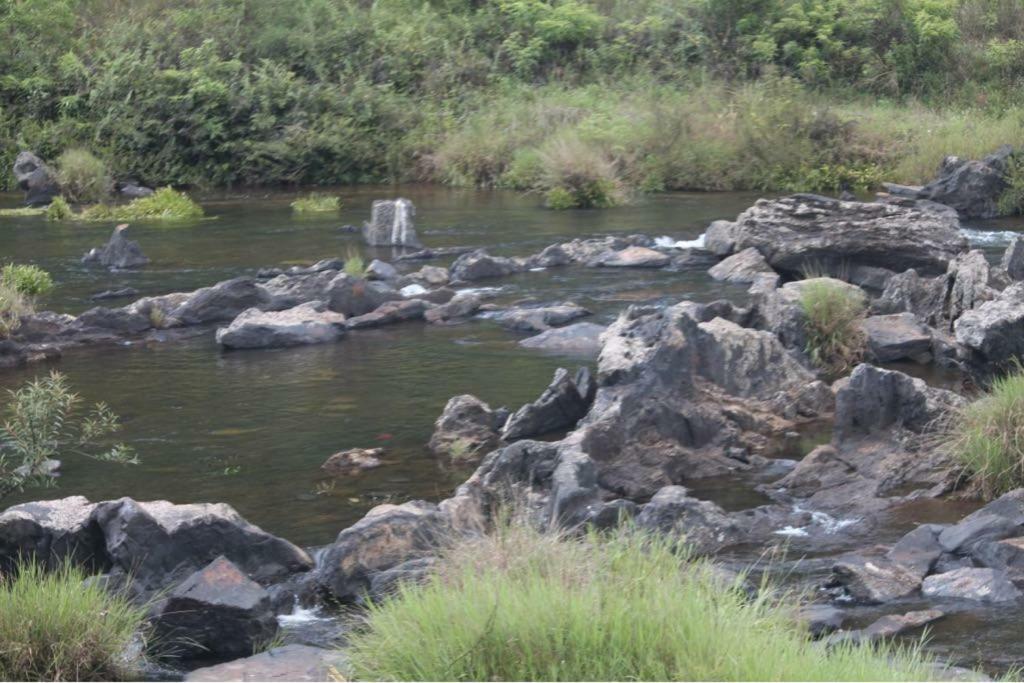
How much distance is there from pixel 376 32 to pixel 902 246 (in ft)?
73.1

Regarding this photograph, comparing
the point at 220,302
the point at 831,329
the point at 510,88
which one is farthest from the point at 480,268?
the point at 510,88

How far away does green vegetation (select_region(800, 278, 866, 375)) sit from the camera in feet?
42.8

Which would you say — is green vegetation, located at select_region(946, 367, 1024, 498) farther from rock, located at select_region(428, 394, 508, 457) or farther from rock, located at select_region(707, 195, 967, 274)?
rock, located at select_region(707, 195, 967, 274)

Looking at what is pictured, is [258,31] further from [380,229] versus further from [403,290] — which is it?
[403,290]

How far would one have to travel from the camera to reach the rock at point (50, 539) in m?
7.97

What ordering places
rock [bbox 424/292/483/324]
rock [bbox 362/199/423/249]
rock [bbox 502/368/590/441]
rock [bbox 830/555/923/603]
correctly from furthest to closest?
rock [bbox 362/199/423/249], rock [bbox 424/292/483/324], rock [bbox 502/368/590/441], rock [bbox 830/555/923/603]

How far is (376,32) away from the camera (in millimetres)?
36312

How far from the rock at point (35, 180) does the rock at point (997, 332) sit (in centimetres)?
2236

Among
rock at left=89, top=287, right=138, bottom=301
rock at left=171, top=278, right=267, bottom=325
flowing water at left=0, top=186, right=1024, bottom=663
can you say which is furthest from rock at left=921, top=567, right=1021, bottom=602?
rock at left=89, top=287, right=138, bottom=301

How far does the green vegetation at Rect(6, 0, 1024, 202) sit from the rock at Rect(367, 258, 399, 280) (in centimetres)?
904

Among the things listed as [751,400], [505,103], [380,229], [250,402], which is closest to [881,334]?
[751,400]

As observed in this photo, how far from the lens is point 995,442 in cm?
905

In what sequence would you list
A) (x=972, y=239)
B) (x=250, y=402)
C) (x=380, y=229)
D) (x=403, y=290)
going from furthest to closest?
(x=380, y=229), (x=972, y=239), (x=403, y=290), (x=250, y=402)

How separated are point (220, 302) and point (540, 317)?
13.2 feet
